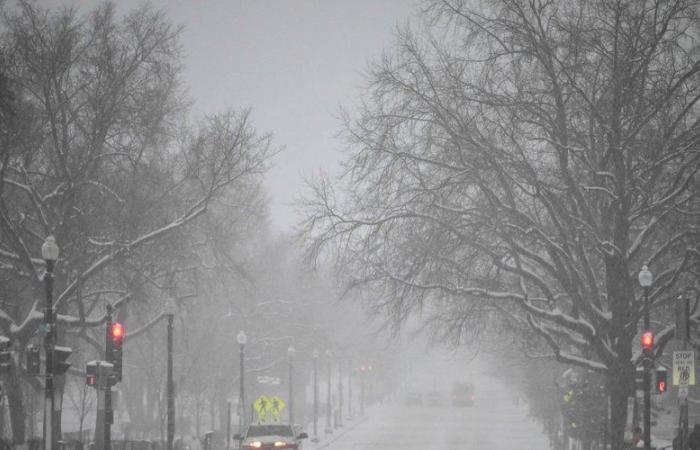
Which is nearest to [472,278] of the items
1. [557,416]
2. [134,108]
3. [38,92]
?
[134,108]

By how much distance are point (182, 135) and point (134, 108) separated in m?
2.95

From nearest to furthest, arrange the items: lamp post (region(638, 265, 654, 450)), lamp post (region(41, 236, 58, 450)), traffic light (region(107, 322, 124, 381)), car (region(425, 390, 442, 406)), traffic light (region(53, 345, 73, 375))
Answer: lamp post (region(41, 236, 58, 450)) < traffic light (region(53, 345, 73, 375)) < lamp post (region(638, 265, 654, 450)) < traffic light (region(107, 322, 124, 381)) < car (region(425, 390, 442, 406))

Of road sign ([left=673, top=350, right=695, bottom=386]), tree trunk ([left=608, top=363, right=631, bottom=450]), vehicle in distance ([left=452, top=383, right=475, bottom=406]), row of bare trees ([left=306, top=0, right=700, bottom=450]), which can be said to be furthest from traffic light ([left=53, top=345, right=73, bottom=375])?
vehicle in distance ([left=452, top=383, right=475, bottom=406])

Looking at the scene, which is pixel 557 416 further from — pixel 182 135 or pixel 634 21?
pixel 634 21

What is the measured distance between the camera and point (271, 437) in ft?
95.9

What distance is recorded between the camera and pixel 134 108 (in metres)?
25.7

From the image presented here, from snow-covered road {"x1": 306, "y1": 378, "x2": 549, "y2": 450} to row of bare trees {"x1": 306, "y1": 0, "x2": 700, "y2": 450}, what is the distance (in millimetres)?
19132

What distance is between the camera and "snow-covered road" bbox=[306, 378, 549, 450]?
43.6 metres

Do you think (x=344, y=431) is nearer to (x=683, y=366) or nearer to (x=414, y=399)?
(x=414, y=399)

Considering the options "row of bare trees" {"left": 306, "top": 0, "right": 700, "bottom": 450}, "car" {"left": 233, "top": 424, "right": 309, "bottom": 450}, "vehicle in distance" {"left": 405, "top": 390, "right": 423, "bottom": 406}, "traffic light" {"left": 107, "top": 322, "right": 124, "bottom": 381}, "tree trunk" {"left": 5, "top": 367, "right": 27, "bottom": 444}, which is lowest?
"vehicle in distance" {"left": 405, "top": 390, "right": 423, "bottom": 406}

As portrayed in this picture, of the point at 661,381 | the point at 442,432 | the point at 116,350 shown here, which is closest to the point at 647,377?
the point at 661,381

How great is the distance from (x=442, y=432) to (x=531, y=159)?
3079 centimetres

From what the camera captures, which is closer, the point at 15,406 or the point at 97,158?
the point at 15,406

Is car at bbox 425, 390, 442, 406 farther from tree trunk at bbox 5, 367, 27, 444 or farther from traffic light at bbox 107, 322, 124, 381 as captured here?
traffic light at bbox 107, 322, 124, 381
